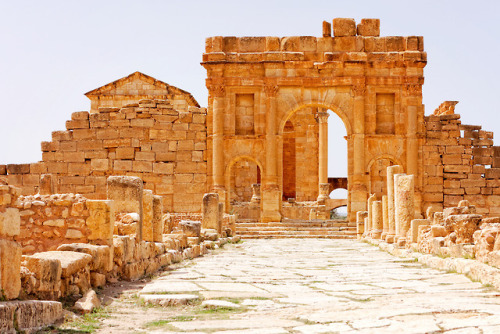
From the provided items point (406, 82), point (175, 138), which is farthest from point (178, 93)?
point (406, 82)

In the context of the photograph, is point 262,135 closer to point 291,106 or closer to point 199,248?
point 291,106

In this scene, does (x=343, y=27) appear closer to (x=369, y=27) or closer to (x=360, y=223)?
(x=369, y=27)

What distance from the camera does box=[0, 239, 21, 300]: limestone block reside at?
4.90 metres

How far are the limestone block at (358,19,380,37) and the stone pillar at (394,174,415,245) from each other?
10183 millimetres

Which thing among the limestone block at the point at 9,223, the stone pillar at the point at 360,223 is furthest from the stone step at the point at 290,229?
the limestone block at the point at 9,223

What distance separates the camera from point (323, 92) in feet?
75.7

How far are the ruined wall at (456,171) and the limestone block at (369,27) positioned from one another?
3724 millimetres

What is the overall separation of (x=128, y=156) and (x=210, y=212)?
285 inches

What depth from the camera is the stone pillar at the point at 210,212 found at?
16547 mm

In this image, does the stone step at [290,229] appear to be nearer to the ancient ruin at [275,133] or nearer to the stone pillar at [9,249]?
the ancient ruin at [275,133]

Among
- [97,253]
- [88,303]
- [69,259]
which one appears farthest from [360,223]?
[88,303]

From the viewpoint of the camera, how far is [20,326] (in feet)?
15.5

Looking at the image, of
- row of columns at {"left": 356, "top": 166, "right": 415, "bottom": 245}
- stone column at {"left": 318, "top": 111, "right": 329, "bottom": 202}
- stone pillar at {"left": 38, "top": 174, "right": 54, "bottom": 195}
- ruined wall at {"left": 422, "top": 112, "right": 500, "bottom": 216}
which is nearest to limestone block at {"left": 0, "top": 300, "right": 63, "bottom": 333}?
row of columns at {"left": 356, "top": 166, "right": 415, "bottom": 245}

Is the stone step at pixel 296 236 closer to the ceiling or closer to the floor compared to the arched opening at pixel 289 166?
closer to the floor
